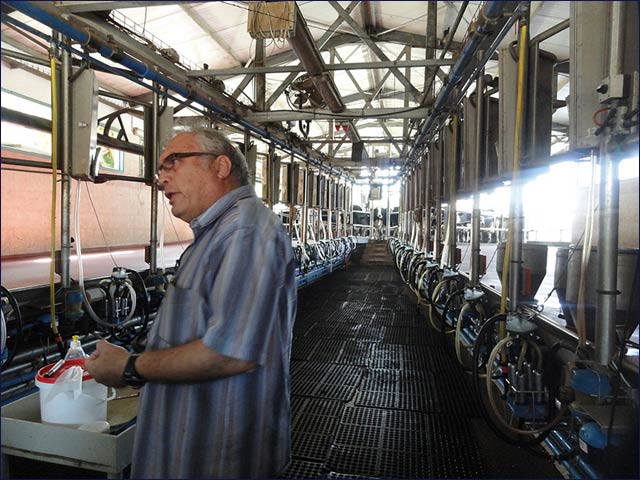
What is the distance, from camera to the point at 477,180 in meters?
3.03

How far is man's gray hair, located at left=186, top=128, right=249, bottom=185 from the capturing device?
1198 millimetres

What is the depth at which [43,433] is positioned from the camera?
1.35 metres

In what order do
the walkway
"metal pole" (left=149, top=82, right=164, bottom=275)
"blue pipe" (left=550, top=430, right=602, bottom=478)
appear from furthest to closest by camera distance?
1. "metal pole" (left=149, top=82, right=164, bottom=275)
2. the walkway
3. "blue pipe" (left=550, top=430, right=602, bottom=478)

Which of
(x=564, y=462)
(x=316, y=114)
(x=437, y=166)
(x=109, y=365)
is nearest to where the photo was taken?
(x=109, y=365)

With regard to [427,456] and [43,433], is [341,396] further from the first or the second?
[43,433]

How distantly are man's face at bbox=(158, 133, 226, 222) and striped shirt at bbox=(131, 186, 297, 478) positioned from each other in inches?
5.4

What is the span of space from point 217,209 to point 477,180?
2.40 meters

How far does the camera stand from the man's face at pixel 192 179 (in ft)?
3.93

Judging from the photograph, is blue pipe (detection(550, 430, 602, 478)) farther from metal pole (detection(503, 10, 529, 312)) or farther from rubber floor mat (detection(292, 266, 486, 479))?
metal pole (detection(503, 10, 529, 312))

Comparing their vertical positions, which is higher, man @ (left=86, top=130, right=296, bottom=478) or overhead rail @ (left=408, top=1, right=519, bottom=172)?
overhead rail @ (left=408, top=1, right=519, bottom=172)

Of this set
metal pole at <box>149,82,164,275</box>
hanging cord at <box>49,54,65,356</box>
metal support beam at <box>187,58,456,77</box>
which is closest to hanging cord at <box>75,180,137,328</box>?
hanging cord at <box>49,54,65,356</box>

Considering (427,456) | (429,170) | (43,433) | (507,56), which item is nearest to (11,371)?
(43,433)

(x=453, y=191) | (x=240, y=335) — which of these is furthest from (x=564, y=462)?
(x=453, y=191)

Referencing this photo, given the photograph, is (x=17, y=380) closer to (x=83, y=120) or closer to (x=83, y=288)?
(x=83, y=288)
